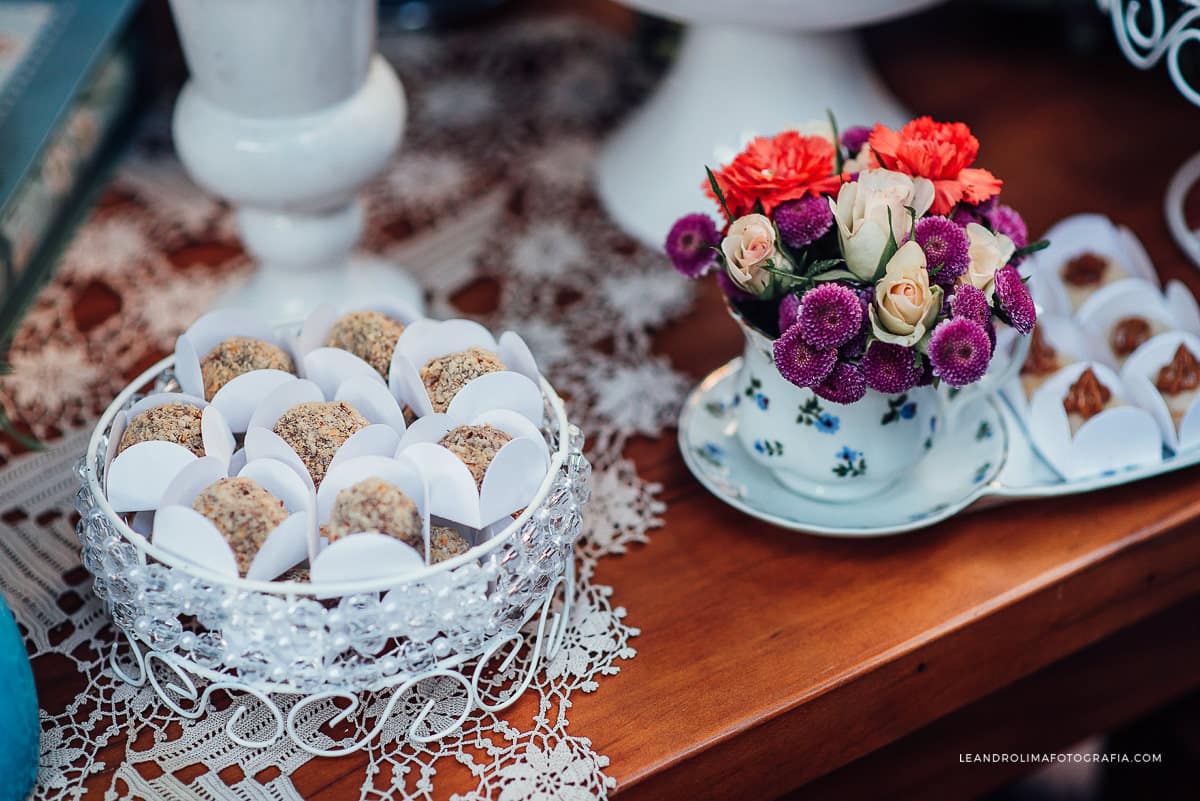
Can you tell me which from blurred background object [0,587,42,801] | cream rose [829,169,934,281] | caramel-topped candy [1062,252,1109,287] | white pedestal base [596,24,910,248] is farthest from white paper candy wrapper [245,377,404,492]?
caramel-topped candy [1062,252,1109,287]

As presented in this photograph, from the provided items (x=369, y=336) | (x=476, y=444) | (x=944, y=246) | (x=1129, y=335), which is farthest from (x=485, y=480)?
(x=1129, y=335)

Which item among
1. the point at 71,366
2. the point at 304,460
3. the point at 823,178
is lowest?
the point at 71,366

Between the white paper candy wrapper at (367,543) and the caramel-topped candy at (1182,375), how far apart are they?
0.46 meters

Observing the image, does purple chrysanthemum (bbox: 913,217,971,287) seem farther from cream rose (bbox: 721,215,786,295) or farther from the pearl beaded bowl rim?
the pearl beaded bowl rim

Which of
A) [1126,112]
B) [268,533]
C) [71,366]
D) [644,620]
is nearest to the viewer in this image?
[268,533]

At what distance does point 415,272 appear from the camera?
0.88m

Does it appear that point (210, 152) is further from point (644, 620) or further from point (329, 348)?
point (644, 620)

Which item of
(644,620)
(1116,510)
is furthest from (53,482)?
(1116,510)

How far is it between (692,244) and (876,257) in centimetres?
10

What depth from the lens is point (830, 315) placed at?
0.53 m

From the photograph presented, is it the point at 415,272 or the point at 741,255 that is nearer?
the point at 741,255

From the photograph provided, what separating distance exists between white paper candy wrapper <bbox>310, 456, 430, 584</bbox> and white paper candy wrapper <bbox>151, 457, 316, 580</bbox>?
0.03ft

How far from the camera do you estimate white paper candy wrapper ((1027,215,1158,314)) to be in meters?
0.77

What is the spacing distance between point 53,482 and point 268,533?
0.89 ft
